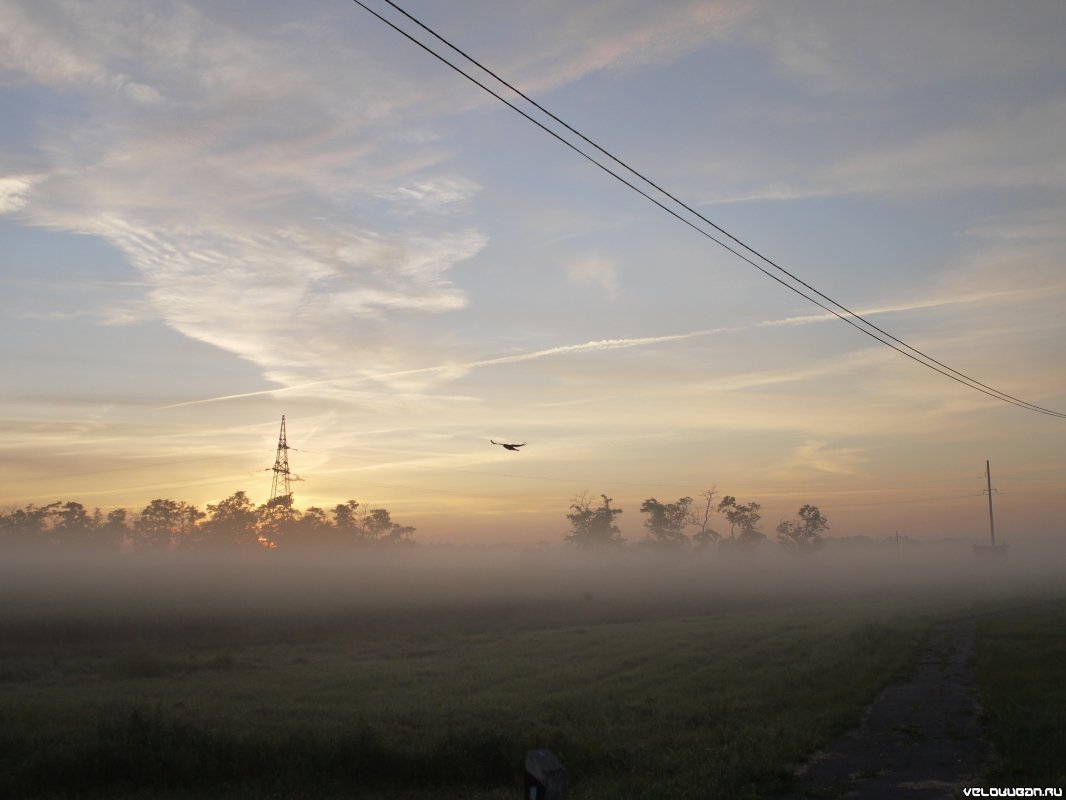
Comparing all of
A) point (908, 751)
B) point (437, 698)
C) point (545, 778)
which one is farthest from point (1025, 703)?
point (545, 778)

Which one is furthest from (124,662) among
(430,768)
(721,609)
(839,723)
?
(721,609)

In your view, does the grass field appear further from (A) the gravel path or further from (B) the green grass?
(A) the gravel path

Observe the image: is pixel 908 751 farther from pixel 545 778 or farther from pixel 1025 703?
pixel 545 778

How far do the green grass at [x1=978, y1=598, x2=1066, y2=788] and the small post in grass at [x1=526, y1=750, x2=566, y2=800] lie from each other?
9.60 meters

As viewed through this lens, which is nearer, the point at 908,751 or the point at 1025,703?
the point at 908,751

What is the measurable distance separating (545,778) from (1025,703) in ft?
59.6

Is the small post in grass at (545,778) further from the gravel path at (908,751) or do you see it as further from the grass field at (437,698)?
the gravel path at (908,751)

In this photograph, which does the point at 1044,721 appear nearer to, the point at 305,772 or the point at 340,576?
the point at 305,772

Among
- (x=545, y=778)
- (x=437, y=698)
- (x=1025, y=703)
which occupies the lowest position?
(x=437, y=698)

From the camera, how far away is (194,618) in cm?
5228

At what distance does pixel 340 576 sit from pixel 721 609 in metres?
84.1

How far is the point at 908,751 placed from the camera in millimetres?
15344

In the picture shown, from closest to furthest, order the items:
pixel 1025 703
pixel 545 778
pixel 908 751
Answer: pixel 545 778, pixel 908 751, pixel 1025 703

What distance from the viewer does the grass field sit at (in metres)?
14.6
